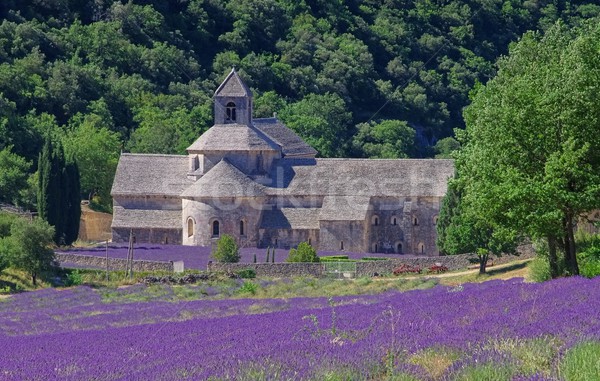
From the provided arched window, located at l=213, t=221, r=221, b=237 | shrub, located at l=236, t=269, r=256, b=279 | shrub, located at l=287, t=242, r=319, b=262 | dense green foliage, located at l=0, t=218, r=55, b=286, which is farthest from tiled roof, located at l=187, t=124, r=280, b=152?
dense green foliage, located at l=0, t=218, r=55, b=286

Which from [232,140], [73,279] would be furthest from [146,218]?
[73,279]

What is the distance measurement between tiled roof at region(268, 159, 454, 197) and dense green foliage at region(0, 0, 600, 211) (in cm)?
1820

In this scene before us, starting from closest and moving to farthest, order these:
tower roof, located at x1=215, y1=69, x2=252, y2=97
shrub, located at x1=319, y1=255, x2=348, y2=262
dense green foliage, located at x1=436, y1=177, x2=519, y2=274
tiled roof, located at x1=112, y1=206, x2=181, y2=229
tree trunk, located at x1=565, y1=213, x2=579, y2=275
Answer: tree trunk, located at x1=565, y1=213, x2=579, y2=275
dense green foliage, located at x1=436, y1=177, x2=519, y2=274
shrub, located at x1=319, y1=255, x2=348, y2=262
tiled roof, located at x1=112, y1=206, x2=181, y2=229
tower roof, located at x1=215, y1=69, x2=252, y2=97

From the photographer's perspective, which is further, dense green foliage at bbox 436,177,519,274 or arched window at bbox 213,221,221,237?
arched window at bbox 213,221,221,237

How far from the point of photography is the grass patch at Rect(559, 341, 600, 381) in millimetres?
16484

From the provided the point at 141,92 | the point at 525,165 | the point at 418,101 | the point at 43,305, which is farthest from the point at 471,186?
the point at 418,101

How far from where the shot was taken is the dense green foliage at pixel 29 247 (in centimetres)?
6281

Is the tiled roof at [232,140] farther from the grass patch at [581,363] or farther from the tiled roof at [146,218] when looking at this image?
the grass patch at [581,363]

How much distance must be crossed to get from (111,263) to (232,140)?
18194mm

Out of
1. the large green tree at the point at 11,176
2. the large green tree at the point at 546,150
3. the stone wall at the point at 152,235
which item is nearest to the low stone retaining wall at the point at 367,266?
the stone wall at the point at 152,235

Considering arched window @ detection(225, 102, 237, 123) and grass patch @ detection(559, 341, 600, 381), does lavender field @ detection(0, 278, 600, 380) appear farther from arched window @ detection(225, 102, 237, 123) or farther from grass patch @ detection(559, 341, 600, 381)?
arched window @ detection(225, 102, 237, 123)

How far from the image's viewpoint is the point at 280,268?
223 ft

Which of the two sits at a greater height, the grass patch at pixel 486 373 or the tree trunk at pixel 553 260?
the tree trunk at pixel 553 260

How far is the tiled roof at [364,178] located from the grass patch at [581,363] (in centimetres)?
6249
